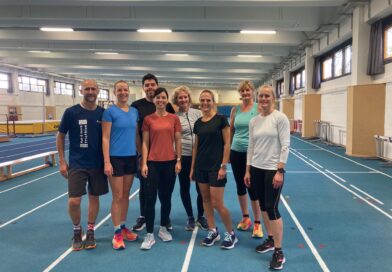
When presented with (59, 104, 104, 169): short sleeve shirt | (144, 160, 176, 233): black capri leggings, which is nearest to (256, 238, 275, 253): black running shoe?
(144, 160, 176, 233): black capri leggings

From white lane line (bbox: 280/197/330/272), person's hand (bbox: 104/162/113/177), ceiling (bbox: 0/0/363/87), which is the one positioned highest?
ceiling (bbox: 0/0/363/87)

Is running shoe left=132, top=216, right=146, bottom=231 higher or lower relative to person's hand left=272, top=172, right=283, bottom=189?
lower

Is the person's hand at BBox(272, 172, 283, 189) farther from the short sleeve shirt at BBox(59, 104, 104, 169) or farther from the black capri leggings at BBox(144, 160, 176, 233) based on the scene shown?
the short sleeve shirt at BBox(59, 104, 104, 169)

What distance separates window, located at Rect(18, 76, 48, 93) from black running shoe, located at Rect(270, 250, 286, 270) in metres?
22.3

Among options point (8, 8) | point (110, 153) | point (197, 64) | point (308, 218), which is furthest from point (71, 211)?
point (197, 64)

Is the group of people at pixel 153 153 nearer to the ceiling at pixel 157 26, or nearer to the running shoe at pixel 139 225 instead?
the running shoe at pixel 139 225

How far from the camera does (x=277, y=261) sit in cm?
271

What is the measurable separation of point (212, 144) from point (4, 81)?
20854 mm

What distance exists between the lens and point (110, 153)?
10.0 feet

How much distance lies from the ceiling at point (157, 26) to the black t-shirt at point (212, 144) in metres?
5.60

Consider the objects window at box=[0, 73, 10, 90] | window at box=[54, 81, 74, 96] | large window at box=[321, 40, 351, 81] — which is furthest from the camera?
window at box=[54, 81, 74, 96]

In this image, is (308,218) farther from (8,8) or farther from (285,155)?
(8,8)

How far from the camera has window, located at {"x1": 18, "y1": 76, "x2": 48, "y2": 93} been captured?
20.9 m

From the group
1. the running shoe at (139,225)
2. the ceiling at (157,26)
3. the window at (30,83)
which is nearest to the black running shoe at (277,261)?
the running shoe at (139,225)
